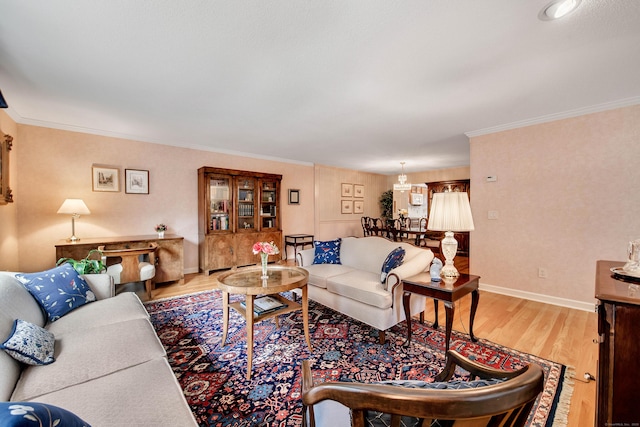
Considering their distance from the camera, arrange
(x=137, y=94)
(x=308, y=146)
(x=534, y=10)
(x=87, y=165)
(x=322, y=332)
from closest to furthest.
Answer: (x=534, y=10)
(x=322, y=332)
(x=137, y=94)
(x=87, y=165)
(x=308, y=146)

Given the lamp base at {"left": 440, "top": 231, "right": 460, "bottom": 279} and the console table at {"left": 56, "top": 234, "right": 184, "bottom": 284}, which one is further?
the console table at {"left": 56, "top": 234, "right": 184, "bottom": 284}

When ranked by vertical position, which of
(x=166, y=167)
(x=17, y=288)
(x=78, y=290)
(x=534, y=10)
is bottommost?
(x=78, y=290)

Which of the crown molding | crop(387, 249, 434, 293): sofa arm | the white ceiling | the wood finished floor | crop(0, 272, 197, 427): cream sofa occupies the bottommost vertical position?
the wood finished floor

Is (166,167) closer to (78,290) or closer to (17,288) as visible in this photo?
(78,290)

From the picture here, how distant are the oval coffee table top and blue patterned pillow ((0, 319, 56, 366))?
3.27 feet

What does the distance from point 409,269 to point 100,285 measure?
2.83 m

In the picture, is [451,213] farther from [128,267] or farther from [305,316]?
[128,267]

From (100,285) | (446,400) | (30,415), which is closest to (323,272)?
(100,285)

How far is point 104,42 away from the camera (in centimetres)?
182

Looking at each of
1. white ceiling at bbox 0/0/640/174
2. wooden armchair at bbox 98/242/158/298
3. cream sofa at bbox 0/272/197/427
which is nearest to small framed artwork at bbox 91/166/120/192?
white ceiling at bbox 0/0/640/174

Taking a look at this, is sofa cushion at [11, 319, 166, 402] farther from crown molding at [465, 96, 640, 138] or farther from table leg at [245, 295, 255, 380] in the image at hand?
crown molding at [465, 96, 640, 138]

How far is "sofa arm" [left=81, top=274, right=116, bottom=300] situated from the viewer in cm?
225

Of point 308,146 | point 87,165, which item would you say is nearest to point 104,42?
point 87,165

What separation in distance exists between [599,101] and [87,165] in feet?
21.9
